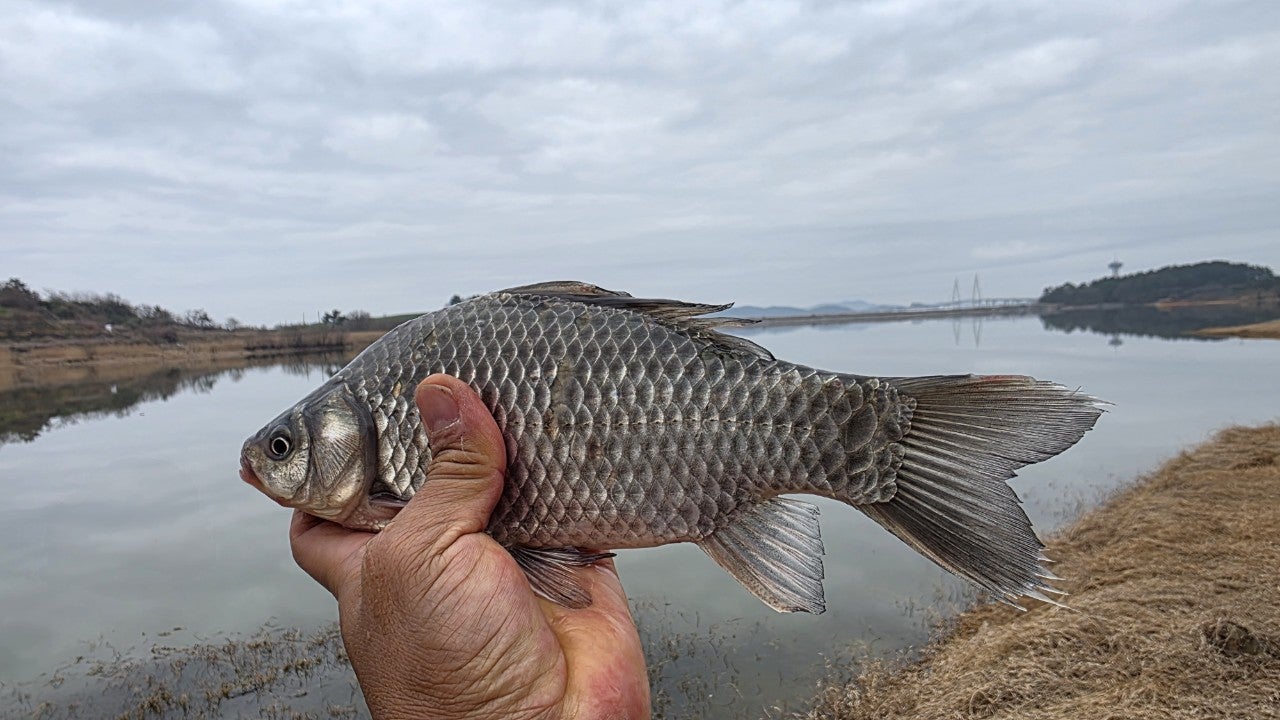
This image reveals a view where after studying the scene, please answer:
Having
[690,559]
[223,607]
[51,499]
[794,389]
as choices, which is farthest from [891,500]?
[51,499]

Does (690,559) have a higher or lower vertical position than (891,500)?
lower

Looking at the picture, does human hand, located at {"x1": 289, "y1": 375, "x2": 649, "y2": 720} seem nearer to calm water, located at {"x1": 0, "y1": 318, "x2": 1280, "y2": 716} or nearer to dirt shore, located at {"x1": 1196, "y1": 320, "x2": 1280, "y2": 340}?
calm water, located at {"x1": 0, "y1": 318, "x2": 1280, "y2": 716}

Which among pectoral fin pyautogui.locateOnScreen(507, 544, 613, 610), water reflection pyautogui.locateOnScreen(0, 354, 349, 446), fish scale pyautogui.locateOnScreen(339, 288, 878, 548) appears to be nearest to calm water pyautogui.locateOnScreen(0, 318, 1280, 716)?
water reflection pyautogui.locateOnScreen(0, 354, 349, 446)

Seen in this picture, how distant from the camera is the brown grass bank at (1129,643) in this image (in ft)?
18.2

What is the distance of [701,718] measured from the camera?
752 cm

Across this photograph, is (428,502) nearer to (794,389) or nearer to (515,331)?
(515,331)

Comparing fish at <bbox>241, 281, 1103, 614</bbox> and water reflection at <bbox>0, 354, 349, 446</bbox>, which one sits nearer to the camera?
fish at <bbox>241, 281, 1103, 614</bbox>

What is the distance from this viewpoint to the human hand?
7.86 ft

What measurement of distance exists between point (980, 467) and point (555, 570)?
4.92 ft

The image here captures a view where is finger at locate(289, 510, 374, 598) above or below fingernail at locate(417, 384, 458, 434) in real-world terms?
below

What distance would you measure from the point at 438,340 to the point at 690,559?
990 cm

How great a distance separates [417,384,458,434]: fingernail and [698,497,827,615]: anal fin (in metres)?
0.99

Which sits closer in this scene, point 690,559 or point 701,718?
point 701,718

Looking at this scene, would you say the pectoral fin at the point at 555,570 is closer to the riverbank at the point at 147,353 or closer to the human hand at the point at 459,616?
the human hand at the point at 459,616
